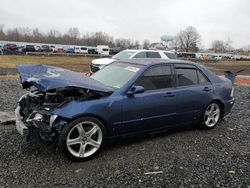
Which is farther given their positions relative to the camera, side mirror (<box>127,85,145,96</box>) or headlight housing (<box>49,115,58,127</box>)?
side mirror (<box>127,85,145,96</box>)

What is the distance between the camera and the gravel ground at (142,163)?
3.27m

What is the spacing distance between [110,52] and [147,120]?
5009 cm

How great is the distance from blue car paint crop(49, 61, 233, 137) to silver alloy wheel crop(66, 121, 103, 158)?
18cm

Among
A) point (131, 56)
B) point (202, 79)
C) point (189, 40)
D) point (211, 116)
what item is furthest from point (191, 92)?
point (189, 40)

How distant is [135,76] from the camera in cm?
427

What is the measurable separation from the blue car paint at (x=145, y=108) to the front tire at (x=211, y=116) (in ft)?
0.52

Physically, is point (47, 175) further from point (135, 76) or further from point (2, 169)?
point (135, 76)

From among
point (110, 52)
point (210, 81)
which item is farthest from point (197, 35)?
point (210, 81)

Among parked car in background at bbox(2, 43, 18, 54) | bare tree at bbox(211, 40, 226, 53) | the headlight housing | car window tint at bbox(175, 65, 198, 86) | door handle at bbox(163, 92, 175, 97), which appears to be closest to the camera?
the headlight housing

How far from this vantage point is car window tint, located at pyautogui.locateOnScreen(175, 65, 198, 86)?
4843 mm

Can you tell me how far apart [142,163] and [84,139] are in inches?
37.8

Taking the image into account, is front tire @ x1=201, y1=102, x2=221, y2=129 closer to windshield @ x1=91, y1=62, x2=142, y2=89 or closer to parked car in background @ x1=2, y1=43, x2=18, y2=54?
windshield @ x1=91, y1=62, x2=142, y2=89

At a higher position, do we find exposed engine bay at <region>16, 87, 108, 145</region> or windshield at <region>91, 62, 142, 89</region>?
windshield at <region>91, 62, 142, 89</region>

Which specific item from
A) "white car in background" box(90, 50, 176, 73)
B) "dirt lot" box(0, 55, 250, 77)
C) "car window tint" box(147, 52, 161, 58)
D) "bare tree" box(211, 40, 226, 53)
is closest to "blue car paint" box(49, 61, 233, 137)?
"white car in background" box(90, 50, 176, 73)
